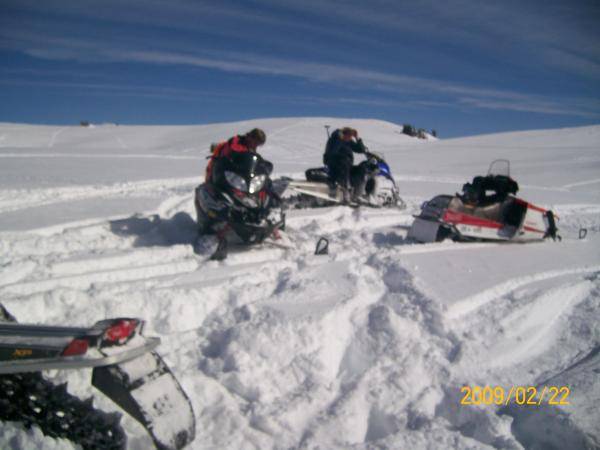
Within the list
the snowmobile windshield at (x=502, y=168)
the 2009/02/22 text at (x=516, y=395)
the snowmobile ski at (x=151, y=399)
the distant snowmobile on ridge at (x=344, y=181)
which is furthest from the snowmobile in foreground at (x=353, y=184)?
the snowmobile ski at (x=151, y=399)

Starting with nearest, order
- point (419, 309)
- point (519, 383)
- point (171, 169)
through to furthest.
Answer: point (519, 383) < point (419, 309) < point (171, 169)

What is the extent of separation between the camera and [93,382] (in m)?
2.13

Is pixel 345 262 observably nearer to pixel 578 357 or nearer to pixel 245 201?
pixel 245 201

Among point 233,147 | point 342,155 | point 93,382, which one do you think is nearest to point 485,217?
point 342,155

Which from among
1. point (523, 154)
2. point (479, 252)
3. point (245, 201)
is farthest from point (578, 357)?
point (523, 154)

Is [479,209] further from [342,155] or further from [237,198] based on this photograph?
[237,198]

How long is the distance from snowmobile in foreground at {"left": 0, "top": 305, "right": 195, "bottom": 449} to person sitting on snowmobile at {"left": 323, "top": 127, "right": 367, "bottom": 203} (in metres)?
7.07

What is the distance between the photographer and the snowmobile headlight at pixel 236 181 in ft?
17.8

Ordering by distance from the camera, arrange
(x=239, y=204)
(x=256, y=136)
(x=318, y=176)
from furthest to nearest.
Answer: (x=318, y=176) → (x=256, y=136) → (x=239, y=204)

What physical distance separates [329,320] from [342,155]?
5801mm

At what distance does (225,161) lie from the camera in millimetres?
5543

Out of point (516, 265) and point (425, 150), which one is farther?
point (425, 150)

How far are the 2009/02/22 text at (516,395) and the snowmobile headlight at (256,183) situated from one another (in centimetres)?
333

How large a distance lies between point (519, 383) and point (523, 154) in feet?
77.0
